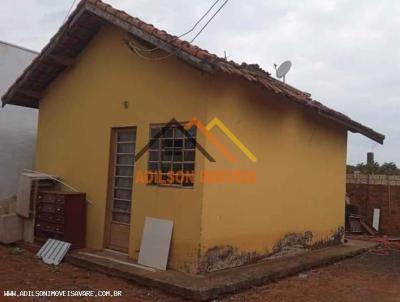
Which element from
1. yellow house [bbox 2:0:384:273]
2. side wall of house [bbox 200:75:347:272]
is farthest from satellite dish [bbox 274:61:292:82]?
side wall of house [bbox 200:75:347:272]

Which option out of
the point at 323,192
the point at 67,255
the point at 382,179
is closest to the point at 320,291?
the point at 323,192

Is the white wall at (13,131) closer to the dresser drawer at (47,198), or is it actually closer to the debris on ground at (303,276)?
the dresser drawer at (47,198)

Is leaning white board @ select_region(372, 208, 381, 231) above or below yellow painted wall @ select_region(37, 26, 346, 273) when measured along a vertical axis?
below

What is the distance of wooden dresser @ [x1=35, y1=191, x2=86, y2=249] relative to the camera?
8.70 meters

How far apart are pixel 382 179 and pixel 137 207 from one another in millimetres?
8990

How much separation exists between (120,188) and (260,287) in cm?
336

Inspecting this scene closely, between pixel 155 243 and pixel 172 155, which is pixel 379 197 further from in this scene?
pixel 155 243

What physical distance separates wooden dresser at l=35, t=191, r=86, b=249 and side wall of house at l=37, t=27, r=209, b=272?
20cm

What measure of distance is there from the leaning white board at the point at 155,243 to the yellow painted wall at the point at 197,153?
0.48ft

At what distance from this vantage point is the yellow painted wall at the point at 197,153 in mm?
7297

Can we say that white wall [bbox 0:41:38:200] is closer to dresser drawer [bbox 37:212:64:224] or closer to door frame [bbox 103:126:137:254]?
dresser drawer [bbox 37:212:64:224]

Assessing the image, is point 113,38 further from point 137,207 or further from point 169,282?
point 169,282

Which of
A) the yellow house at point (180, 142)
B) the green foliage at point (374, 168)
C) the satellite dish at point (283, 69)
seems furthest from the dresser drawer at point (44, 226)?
the green foliage at point (374, 168)

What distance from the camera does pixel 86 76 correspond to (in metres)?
9.49
